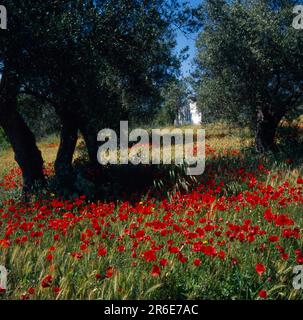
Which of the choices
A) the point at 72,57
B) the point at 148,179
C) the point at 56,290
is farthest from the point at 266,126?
the point at 56,290

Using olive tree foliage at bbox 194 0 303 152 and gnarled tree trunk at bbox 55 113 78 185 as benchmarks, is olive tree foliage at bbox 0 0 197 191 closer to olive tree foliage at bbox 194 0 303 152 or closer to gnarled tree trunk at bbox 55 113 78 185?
gnarled tree trunk at bbox 55 113 78 185

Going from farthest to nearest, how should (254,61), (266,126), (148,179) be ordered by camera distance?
(266,126) → (254,61) → (148,179)

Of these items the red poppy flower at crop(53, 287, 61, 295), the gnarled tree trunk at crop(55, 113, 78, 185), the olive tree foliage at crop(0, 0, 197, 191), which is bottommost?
the red poppy flower at crop(53, 287, 61, 295)

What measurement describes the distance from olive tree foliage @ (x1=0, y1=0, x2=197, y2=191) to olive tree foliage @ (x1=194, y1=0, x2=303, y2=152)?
14.7ft

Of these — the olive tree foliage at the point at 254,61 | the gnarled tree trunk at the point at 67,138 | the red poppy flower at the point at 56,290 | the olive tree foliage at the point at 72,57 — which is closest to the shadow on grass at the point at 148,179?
the olive tree foliage at the point at 72,57

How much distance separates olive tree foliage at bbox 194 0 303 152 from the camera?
17266 mm

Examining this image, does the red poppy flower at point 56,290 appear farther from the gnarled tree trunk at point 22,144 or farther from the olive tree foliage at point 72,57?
the gnarled tree trunk at point 22,144

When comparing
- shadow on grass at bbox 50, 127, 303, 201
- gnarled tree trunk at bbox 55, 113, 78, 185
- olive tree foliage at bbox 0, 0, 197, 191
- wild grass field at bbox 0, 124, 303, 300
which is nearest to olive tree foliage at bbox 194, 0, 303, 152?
shadow on grass at bbox 50, 127, 303, 201

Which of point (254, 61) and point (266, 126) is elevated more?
point (254, 61)

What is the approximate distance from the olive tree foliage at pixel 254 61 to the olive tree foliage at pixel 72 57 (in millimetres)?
4468

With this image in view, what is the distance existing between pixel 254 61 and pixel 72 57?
9033 mm

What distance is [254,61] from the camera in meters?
17.6

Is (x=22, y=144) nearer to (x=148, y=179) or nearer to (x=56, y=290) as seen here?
(x=148, y=179)
